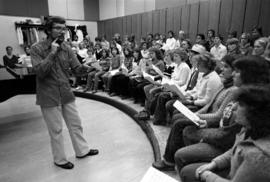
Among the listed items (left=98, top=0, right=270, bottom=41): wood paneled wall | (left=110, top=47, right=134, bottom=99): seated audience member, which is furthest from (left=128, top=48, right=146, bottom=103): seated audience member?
(left=98, top=0, right=270, bottom=41): wood paneled wall

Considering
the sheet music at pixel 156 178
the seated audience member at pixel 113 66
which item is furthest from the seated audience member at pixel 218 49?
the sheet music at pixel 156 178

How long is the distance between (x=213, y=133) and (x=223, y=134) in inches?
2.8

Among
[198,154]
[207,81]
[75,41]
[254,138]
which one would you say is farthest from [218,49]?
[75,41]

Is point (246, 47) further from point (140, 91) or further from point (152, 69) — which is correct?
point (140, 91)

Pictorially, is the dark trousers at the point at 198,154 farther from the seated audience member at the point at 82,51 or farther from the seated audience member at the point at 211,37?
the seated audience member at the point at 82,51

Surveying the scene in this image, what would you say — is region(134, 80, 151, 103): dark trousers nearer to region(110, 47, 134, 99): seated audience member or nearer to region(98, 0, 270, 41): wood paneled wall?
region(110, 47, 134, 99): seated audience member

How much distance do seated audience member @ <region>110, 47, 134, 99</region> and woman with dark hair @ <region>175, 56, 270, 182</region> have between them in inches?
109

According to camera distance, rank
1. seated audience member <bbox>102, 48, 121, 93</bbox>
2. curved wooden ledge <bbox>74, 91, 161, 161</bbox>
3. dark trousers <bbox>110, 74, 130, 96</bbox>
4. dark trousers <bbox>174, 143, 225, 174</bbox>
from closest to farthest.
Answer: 1. dark trousers <bbox>174, 143, 225, 174</bbox>
2. curved wooden ledge <bbox>74, 91, 161, 161</bbox>
3. dark trousers <bbox>110, 74, 130, 96</bbox>
4. seated audience member <bbox>102, 48, 121, 93</bbox>

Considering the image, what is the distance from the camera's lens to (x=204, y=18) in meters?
5.91

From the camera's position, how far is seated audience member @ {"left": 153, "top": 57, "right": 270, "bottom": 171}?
3.94 feet

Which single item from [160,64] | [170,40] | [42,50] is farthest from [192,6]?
[42,50]

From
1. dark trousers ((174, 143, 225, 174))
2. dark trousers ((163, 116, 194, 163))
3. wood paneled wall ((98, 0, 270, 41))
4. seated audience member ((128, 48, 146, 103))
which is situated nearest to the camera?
dark trousers ((174, 143, 225, 174))

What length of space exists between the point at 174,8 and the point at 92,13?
15.4ft

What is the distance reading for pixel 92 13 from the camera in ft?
32.4
